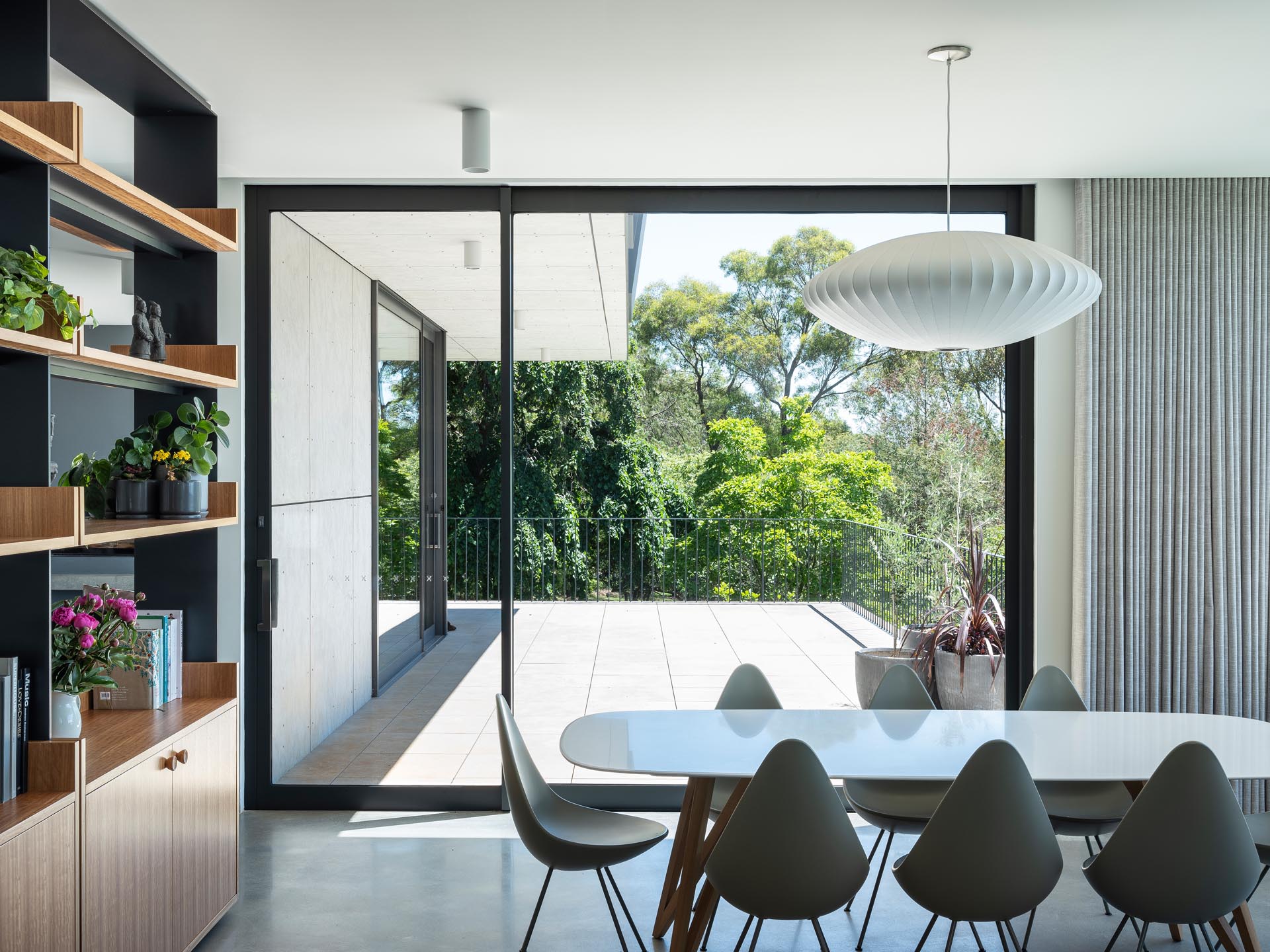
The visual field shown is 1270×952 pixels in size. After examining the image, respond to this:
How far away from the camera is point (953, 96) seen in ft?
9.70

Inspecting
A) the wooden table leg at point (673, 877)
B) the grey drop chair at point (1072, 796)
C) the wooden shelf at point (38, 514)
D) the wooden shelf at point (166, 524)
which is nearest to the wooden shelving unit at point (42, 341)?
the wooden shelf at point (38, 514)

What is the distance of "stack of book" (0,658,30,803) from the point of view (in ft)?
6.49

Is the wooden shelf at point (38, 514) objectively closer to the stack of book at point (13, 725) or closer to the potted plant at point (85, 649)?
the stack of book at point (13, 725)

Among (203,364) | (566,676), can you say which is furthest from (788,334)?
(203,364)

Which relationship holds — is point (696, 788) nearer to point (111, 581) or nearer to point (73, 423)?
point (111, 581)

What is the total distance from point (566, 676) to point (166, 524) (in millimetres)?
4408

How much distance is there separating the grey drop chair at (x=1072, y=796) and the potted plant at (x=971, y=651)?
4.54 ft

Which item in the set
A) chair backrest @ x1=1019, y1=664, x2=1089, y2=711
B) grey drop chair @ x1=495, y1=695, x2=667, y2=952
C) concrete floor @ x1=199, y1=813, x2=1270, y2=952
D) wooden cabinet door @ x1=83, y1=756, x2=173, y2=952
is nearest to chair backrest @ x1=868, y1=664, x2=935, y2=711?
chair backrest @ x1=1019, y1=664, x2=1089, y2=711

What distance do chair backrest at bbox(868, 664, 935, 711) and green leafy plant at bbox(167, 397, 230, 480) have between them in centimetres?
222

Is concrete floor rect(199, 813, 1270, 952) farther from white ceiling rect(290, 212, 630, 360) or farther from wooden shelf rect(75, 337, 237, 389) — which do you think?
white ceiling rect(290, 212, 630, 360)

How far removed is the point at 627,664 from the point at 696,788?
15.0ft

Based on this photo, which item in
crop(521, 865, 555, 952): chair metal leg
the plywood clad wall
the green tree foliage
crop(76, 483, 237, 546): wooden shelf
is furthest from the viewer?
the green tree foliage

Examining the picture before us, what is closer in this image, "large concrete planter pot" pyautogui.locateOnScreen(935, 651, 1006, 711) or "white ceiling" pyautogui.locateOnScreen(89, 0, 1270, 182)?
"white ceiling" pyautogui.locateOnScreen(89, 0, 1270, 182)

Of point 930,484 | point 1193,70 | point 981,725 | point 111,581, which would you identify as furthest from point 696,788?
point 930,484
